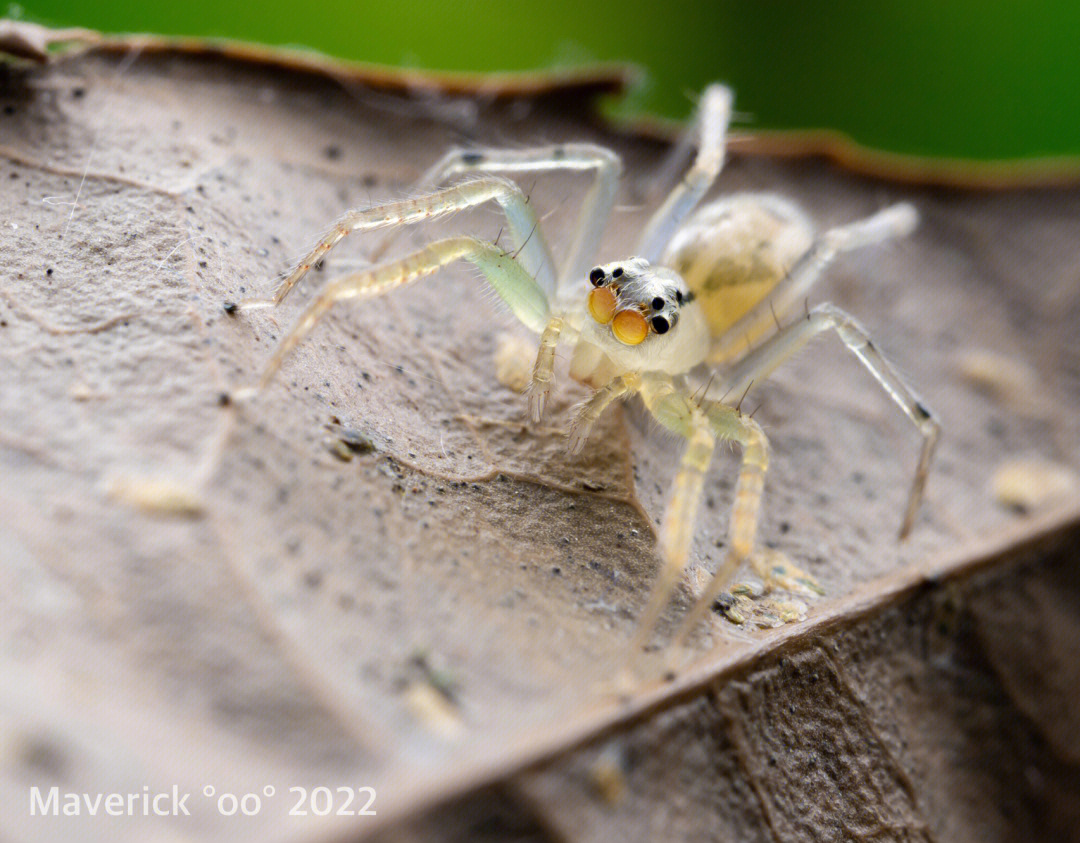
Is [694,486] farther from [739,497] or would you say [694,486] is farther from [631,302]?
[631,302]

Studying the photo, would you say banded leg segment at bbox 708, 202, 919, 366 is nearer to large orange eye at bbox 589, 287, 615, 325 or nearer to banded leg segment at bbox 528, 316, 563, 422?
large orange eye at bbox 589, 287, 615, 325

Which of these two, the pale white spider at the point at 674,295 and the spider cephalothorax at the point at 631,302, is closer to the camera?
the pale white spider at the point at 674,295

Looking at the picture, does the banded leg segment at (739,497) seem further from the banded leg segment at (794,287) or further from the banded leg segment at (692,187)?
the banded leg segment at (692,187)

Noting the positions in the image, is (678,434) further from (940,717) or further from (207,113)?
(207,113)

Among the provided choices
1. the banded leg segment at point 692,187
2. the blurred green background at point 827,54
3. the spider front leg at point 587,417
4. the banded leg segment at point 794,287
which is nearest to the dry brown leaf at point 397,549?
the spider front leg at point 587,417

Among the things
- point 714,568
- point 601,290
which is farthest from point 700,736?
point 601,290

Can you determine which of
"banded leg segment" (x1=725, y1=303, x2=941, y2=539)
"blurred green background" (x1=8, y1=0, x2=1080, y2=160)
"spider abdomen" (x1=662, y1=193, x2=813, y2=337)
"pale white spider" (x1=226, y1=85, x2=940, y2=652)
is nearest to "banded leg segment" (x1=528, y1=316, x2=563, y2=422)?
"pale white spider" (x1=226, y1=85, x2=940, y2=652)

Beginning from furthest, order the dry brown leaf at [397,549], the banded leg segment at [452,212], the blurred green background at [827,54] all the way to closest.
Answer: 1. the blurred green background at [827,54]
2. the banded leg segment at [452,212]
3. the dry brown leaf at [397,549]
